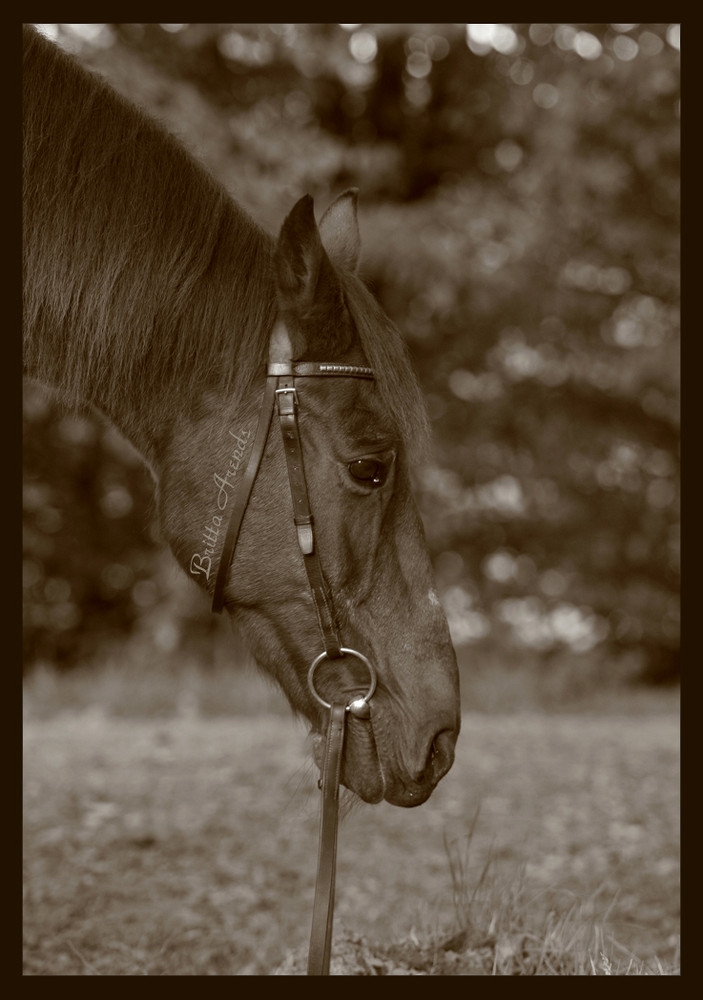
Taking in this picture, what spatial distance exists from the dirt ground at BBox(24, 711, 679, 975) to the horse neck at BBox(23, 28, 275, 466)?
48.6 inches

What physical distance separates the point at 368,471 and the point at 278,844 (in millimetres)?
3468

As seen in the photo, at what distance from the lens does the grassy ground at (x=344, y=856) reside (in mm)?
3318

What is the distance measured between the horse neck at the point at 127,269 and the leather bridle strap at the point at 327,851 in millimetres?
994

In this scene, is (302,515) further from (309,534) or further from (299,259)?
(299,259)

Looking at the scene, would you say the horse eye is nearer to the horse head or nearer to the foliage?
the horse head

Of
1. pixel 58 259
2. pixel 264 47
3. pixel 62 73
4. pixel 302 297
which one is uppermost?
pixel 264 47

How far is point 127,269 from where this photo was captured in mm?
2596

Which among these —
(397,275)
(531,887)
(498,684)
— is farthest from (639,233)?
(531,887)

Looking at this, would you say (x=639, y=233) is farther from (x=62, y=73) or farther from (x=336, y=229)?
(x=62, y=73)

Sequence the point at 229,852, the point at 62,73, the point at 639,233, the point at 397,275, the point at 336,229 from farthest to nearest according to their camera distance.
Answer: the point at 639,233, the point at 397,275, the point at 229,852, the point at 336,229, the point at 62,73

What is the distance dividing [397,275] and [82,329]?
256 inches

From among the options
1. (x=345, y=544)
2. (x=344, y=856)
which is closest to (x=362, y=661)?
(x=345, y=544)

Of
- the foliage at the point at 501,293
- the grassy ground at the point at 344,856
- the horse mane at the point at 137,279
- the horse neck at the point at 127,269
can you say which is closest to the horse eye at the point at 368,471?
the horse mane at the point at 137,279

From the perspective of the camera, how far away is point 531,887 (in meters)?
4.16
